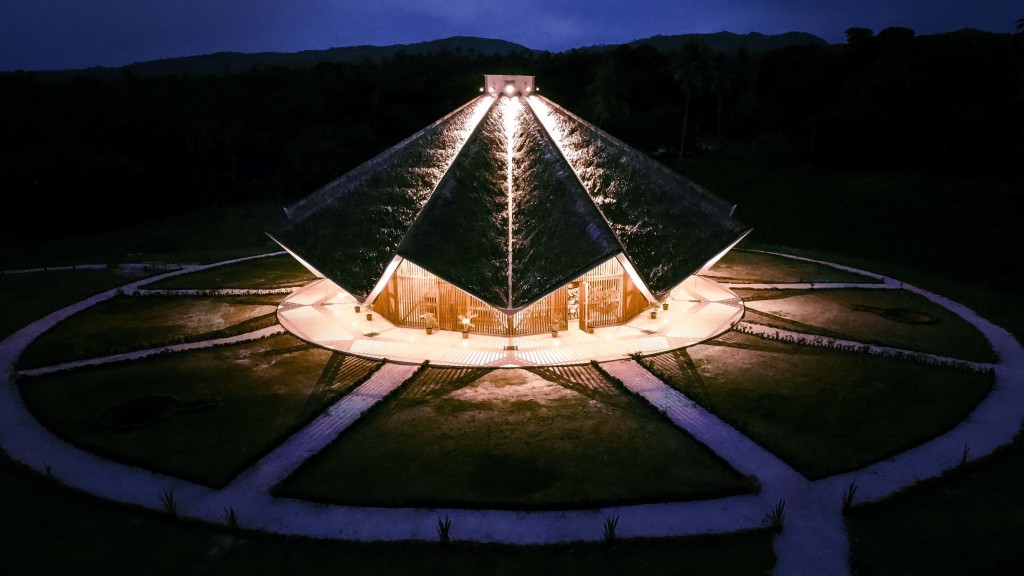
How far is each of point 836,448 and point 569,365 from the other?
303 inches

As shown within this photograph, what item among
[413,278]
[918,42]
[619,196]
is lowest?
[413,278]

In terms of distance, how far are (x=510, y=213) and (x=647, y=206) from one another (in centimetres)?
528

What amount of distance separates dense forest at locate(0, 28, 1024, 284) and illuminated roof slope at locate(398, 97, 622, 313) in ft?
80.5

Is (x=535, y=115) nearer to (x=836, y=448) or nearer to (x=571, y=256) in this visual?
(x=571, y=256)

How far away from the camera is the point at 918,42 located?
2153 inches

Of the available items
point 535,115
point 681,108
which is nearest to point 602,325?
point 535,115

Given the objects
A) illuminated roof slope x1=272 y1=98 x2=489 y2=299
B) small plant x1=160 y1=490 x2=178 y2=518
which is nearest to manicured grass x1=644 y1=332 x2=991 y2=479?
illuminated roof slope x1=272 y1=98 x2=489 y2=299

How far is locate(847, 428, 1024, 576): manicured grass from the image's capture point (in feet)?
36.2

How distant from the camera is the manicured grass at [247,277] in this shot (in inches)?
1157

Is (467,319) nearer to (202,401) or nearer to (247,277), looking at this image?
(202,401)

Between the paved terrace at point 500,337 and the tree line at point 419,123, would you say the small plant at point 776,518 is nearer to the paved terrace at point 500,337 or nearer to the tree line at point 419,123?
the paved terrace at point 500,337

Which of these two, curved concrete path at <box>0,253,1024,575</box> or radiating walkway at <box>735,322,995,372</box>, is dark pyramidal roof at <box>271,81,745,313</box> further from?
curved concrete path at <box>0,253,1024,575</box>

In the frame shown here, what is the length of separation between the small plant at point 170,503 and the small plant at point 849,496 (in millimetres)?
13125

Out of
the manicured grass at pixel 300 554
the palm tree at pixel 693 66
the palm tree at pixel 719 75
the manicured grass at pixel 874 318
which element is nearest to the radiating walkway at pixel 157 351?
the manicured grass at pixel 300 554
